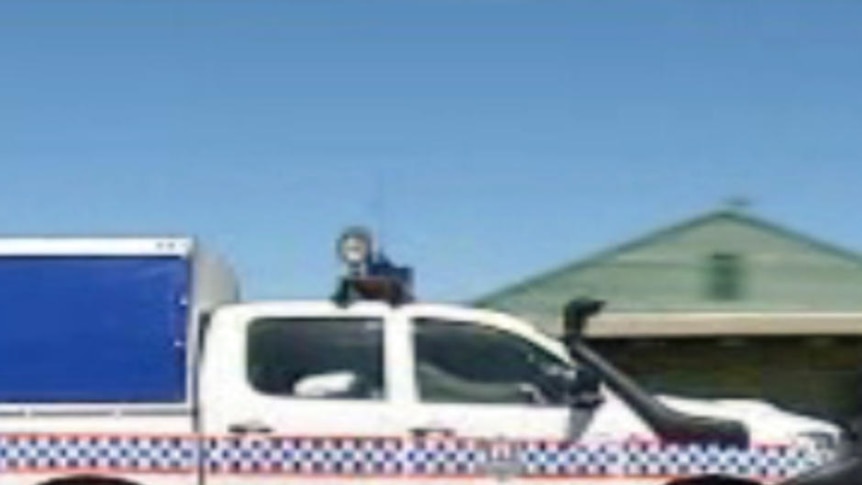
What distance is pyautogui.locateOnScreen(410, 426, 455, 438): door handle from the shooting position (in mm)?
10406

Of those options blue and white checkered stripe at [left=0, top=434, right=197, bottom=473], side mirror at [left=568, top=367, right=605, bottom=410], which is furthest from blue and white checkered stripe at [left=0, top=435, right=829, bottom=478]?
side mirror at [left=568, top=367, right=605, bottom=410]

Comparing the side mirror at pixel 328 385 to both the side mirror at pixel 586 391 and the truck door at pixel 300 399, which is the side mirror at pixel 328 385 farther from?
the side mirror at pixel 586 391

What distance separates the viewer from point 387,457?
10406mm

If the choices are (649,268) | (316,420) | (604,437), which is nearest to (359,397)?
(316,420)

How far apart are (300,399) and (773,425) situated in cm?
244

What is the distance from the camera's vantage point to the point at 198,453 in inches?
406

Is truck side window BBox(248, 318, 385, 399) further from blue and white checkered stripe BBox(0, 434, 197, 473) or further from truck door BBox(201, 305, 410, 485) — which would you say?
blue and white checkered stripe BBox(0, 434, 197, 473)

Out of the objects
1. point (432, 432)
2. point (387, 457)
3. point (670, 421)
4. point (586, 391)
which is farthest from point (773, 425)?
point (387, 457)

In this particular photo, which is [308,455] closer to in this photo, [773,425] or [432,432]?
[432,432]

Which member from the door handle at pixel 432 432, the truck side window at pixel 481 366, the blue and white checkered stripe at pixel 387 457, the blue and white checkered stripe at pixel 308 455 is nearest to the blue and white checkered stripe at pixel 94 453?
the blue and white checkered stripe at pixel 387 457

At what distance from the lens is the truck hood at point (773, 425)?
10500mm

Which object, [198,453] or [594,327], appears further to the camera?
[594,327]

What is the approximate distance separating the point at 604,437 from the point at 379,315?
52.4 inches

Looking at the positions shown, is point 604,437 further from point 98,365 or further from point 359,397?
point 98,365
